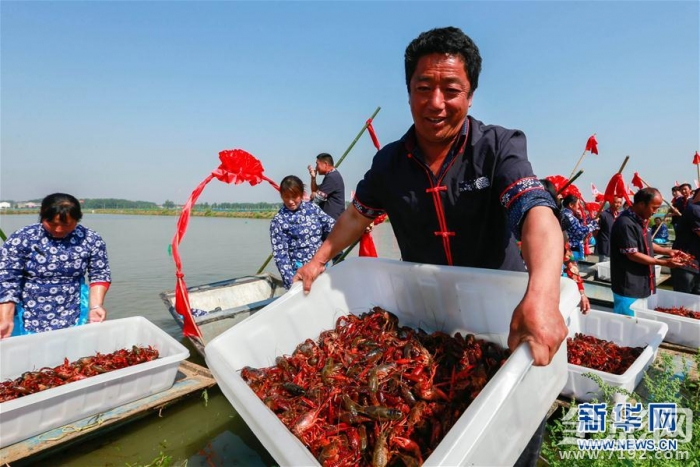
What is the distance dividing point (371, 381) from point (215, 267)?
14.7 meters

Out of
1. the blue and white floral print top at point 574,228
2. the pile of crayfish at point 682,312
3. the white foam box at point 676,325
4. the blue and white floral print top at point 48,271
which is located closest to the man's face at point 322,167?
the blue and white floral print top at point 48,271

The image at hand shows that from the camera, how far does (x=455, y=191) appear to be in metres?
2.30

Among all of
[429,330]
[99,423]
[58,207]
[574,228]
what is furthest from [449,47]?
[574,228]

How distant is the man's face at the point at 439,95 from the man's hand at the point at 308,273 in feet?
3.87

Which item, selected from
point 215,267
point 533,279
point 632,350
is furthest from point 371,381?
point 215,267

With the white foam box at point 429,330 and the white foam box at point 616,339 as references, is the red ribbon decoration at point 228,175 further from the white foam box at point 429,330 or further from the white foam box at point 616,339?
the white foam box at point 616,339

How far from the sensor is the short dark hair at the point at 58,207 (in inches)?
160

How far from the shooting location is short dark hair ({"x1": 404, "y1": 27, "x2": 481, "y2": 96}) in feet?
6.59

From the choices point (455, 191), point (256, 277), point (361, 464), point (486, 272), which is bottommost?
point (256, 277)

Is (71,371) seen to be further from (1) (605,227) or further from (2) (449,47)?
(1) (605,227)

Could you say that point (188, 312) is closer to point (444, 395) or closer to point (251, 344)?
point (251, 344)

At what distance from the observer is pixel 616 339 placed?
464cm

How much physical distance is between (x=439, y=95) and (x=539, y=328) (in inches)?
53.6

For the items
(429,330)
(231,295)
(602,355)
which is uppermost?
(429,330)
